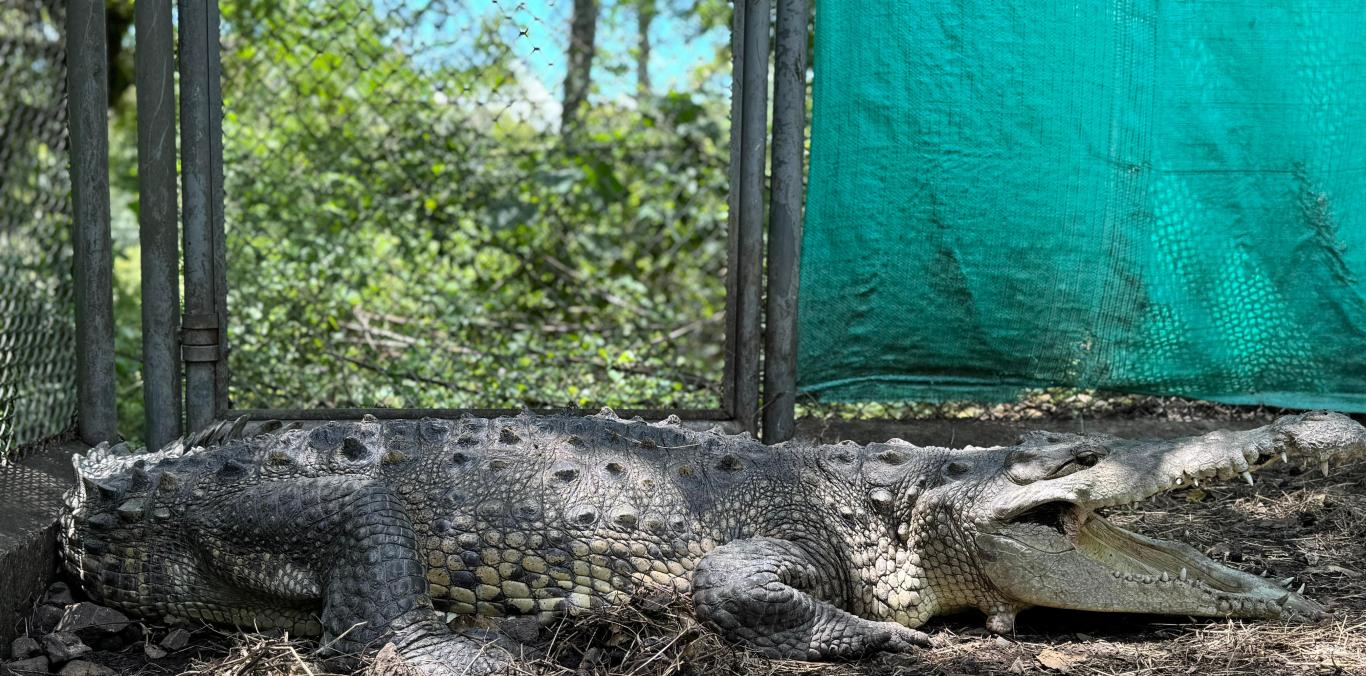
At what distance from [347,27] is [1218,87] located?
4.19 meters

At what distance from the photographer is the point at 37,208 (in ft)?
12.9

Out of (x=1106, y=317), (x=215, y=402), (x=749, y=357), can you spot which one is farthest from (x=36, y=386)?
(x=1106, y=317)

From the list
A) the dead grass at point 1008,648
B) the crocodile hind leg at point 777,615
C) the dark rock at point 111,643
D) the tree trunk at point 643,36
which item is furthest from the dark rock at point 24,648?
the tree trunk at point 643,36

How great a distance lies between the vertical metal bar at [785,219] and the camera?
395 cm

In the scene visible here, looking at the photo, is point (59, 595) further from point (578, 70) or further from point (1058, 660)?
point (578, 70)

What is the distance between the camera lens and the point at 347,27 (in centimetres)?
586

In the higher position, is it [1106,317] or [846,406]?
[1106,317]

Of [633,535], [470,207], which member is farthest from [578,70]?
[633,535]

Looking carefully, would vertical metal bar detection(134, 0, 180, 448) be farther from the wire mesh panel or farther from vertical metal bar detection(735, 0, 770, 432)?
vertical metal bar detection(735, 0, 770, 432)

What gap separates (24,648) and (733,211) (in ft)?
8.33

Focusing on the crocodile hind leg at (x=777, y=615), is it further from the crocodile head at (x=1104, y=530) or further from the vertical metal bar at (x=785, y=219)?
the vertical metal bar at (x=785, y=219)

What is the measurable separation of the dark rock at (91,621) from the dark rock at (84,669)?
117 mm

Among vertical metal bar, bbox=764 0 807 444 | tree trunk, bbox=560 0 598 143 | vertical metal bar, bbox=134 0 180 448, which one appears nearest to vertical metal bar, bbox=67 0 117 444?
vertical metal bar, bbox=134 0 180 448

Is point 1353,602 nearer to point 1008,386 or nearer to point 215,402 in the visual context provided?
point 1008,386
